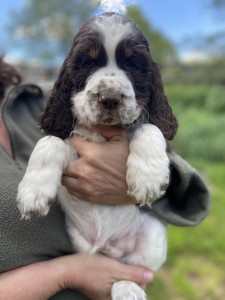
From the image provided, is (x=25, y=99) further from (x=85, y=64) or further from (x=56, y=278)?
(x=56, y=278)

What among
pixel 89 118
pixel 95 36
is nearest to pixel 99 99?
pixel 89 118

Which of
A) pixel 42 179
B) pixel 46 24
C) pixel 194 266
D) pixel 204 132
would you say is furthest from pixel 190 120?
pixel 46 24

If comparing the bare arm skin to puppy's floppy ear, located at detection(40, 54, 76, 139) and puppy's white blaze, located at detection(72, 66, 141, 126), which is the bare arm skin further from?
puppy's white blaze, located at detection(72, 66, 141, 126)

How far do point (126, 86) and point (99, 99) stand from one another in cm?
15

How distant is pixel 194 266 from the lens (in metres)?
5.27

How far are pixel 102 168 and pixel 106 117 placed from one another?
0.42m

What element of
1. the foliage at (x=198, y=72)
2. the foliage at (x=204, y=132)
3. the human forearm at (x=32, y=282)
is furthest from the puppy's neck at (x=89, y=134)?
the foliage at (x=198, y=72)

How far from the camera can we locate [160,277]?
203 inches

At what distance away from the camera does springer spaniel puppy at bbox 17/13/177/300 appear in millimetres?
2285

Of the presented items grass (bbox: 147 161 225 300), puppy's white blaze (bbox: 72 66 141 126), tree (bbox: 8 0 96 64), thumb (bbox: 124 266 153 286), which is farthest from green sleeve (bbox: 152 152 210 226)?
tree (bbox: 8 0 96 64)

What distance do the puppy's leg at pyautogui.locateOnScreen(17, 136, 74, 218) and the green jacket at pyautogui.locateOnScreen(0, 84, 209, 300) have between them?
277 mm

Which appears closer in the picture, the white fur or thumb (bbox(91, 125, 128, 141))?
the white fur

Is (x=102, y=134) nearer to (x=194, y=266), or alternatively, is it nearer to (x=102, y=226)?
(x=102, y=226)

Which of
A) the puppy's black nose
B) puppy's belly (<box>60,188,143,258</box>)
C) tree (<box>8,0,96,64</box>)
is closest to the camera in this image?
the puppy's black nose
